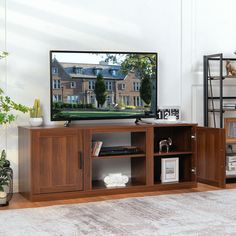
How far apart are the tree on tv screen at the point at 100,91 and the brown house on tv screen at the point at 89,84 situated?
34 mm

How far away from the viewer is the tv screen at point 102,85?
543 cm

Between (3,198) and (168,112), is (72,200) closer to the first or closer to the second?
(3,198)

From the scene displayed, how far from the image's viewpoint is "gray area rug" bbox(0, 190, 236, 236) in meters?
3.97

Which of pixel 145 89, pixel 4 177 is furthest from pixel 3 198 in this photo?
pixel 145 89

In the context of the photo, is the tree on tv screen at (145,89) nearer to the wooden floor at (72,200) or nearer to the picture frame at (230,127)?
the wooden floor at (72,200)

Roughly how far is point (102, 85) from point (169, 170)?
46.0 inches

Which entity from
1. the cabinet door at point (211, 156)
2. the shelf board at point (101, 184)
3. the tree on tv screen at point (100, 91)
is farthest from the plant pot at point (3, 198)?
the cabinet door at point (211, 156)

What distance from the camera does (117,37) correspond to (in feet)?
19.7

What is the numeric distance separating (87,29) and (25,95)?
1.00 m

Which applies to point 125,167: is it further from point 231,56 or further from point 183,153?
point 231,56

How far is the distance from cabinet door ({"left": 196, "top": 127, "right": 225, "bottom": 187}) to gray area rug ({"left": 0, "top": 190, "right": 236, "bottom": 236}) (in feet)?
1.78

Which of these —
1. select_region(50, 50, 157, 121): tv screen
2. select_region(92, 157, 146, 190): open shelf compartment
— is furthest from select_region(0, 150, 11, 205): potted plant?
select_region(92, 157, 146, 190): open shelf compartment

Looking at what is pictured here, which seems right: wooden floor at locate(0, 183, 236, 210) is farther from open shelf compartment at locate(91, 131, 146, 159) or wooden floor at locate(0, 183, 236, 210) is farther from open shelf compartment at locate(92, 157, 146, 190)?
open shelf compartment at locate(91, 131, 146, 159)

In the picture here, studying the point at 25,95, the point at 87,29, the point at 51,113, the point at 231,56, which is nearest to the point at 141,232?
the point at 51,113
